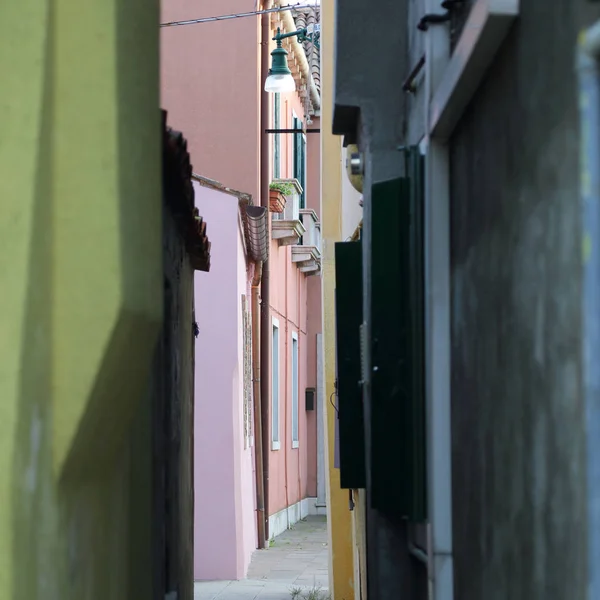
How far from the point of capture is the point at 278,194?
752 inches

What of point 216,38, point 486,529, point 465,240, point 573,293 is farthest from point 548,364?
point 216,38

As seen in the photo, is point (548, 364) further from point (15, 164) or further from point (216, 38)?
point (216, 38)

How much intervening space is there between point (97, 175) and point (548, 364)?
1.93 m

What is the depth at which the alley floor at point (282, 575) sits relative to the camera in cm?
1325

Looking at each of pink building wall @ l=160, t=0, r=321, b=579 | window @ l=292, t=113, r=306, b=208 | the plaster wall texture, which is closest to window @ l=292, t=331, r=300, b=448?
pink building wall @ l=160, t=0, r=321, b=579

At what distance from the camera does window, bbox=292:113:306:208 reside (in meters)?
23.3

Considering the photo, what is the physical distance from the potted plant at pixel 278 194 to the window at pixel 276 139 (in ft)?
2.42

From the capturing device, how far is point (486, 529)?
459 cm

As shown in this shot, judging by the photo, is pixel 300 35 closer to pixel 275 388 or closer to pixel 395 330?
pixel 275 388

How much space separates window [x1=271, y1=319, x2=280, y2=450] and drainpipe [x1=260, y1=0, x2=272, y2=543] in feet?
3.03

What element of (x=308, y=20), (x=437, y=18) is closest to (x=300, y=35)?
(x=308, y=20)

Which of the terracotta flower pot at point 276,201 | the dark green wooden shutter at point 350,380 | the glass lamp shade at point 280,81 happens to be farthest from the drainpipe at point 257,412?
the dark green wooden shutter at point 350,380

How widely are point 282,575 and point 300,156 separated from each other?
10.6 meters

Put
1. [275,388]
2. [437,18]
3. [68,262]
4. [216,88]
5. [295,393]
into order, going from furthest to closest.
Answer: [295,393]
[275,388]
[216,88]
[437,18]
[68,262]
